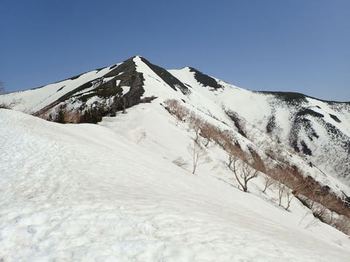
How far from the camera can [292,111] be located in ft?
319

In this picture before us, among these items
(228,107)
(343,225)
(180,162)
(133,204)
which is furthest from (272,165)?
(228,107)

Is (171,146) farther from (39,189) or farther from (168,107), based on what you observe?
(39,189)

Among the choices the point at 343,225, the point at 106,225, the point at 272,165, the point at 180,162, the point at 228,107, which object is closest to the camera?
the point at 106,225

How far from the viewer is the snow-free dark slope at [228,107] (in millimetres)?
56750

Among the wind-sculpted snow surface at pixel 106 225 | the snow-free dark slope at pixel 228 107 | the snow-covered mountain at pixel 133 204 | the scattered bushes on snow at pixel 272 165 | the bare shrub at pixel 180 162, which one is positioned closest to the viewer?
the wind-sculpted snow surface at pixel 106 225

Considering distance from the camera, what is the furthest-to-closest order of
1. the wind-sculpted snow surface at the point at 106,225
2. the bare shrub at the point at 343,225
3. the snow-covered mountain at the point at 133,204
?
the bare shrub at the point at 343,225 < the snow-covered mountain at the point at 133,204 < the wind-sculpted snow surface at the point at 106,225

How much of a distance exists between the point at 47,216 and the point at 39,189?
2769 millimetres

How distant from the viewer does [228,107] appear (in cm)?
9781

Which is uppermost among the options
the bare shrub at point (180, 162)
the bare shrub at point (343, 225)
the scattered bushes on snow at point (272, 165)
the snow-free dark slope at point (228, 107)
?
the snow-free dark slope at point (228, 107)

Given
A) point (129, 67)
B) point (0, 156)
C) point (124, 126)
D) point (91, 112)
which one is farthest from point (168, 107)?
point (0, 156)

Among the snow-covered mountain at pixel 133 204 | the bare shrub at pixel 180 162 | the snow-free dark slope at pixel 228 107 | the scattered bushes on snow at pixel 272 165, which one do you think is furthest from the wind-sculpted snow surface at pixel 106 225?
the snow-free dark slope at pixel 228 107

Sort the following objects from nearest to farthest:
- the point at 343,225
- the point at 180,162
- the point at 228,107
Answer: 1. the point at 180,162
2. the point at 343,225
3. the point at 228,107

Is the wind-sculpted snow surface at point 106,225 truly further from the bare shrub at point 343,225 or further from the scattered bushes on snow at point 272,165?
the bare shrub at point 343,225

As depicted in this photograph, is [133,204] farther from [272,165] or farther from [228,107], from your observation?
[228,107]
